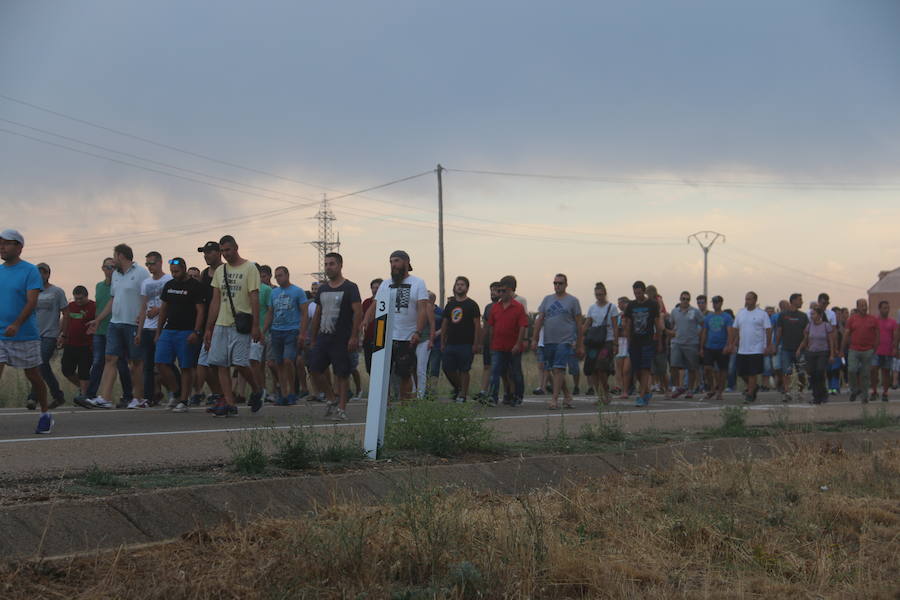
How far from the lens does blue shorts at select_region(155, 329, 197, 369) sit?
13211mm

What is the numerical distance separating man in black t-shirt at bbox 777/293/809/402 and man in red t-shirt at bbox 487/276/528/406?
589 cm

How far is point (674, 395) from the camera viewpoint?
20594 mm

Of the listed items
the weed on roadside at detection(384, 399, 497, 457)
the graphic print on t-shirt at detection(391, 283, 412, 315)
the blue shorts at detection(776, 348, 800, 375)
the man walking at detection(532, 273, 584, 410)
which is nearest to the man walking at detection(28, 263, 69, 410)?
the graphic print on t-shirt at detection(391, 283, 412, 315)

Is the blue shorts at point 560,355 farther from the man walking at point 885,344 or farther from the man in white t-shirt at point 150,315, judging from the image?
the man walking at point 885,344

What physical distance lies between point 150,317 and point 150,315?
0.09m

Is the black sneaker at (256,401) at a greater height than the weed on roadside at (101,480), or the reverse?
the black sneaker at (256,401)

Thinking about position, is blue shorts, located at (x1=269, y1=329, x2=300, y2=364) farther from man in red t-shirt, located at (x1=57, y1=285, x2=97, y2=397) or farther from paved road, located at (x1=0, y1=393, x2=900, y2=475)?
man in red t-shirt, located at (x1=57, y1=285, x2=97, y2=397)

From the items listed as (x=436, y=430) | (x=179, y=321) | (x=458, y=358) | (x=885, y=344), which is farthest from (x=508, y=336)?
(x=885, y=344)

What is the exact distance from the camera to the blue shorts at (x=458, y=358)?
51.5ft

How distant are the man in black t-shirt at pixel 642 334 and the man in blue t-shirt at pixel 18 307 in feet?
33.2

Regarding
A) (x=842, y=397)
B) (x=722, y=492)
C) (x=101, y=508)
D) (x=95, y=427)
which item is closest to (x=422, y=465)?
(x=722, y=492)

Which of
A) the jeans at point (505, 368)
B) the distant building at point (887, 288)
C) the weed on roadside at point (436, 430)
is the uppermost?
the distant building at point (887, 288)

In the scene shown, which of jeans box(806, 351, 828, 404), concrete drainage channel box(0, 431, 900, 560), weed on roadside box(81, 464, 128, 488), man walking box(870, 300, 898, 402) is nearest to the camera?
concrete drainage channel box(0, 431, 900, 560)

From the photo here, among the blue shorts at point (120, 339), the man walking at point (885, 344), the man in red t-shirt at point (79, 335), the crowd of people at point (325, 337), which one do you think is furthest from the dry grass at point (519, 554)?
the man walking at point (885, 344)
